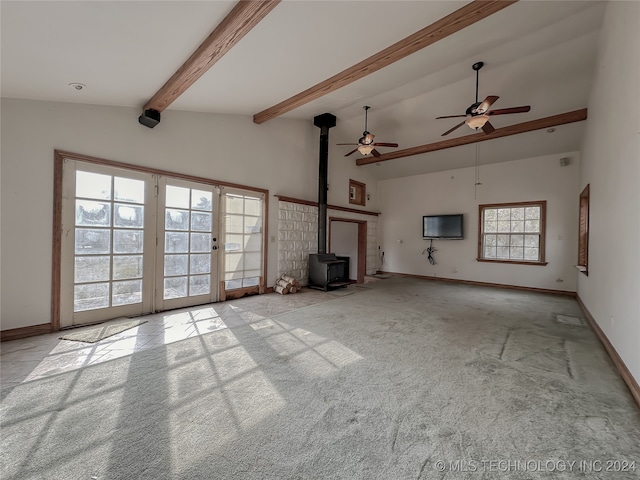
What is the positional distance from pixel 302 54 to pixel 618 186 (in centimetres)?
362

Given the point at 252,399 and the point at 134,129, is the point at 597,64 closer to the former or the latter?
the point at 252,399

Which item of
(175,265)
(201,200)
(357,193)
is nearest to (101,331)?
(175,265)

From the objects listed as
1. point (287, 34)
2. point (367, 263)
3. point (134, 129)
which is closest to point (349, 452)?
point (287, 34)

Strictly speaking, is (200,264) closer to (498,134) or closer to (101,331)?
(101,331)

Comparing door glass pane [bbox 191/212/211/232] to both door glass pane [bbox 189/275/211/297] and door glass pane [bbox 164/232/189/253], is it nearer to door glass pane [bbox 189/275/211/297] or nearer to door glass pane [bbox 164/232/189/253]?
door glass pane [bbox 164/232/189/253]

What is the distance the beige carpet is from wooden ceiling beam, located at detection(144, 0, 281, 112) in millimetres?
2865

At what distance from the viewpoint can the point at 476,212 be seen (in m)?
Result: 7.15

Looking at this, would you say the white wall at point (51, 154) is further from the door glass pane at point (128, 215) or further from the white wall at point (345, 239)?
the white wall at point (345, 239)

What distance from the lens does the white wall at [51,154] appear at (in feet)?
9.37

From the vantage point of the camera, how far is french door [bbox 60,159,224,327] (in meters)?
3.26

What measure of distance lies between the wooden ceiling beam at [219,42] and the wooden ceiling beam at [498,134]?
5212mm

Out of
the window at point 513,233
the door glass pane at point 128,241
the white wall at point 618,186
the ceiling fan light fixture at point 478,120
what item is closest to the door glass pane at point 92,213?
the door glass pane at point 128,241

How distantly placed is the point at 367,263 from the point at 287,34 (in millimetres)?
6344

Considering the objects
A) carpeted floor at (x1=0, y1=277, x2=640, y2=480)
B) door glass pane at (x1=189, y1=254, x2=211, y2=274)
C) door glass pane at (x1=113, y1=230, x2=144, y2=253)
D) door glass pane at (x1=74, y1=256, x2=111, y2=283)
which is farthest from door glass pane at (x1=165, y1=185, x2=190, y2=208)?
carpeted floor at (x1=0, y1=277, x2=640, y2=480)
